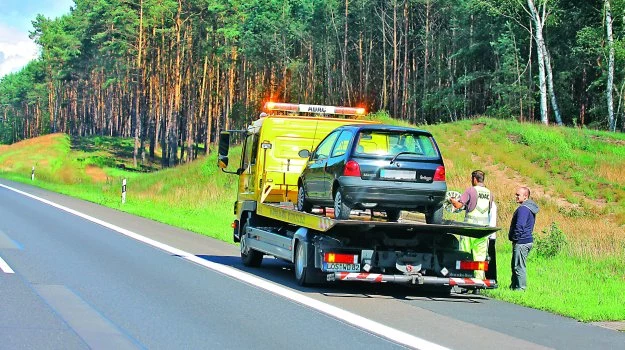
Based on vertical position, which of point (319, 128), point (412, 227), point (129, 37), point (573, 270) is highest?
point (129, 37)

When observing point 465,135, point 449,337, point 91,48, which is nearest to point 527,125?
point 465,135

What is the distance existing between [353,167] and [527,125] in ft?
114

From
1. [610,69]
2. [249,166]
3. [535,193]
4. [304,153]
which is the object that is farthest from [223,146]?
[610,69]

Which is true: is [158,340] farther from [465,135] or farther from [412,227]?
[465,135]

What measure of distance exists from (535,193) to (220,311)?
94.0ft

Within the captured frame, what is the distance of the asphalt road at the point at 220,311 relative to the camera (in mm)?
8797

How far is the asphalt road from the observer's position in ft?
28.9

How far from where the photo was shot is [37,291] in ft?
38.3

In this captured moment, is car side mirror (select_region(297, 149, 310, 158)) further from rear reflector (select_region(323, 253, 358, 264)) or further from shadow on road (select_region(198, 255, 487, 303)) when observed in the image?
rear reflector (select_region(323, 253, 358, 264))

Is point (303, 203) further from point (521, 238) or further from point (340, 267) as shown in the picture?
point (521, 238)

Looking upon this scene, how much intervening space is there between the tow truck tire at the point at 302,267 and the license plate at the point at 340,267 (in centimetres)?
58

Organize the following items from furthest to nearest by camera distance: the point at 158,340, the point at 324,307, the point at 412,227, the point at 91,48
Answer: the point at 91,48
the point at 412,227
the point at 324,307
the point at 158,340

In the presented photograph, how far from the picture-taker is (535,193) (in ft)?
123

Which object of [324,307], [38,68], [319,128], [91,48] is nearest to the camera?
[324,307]
